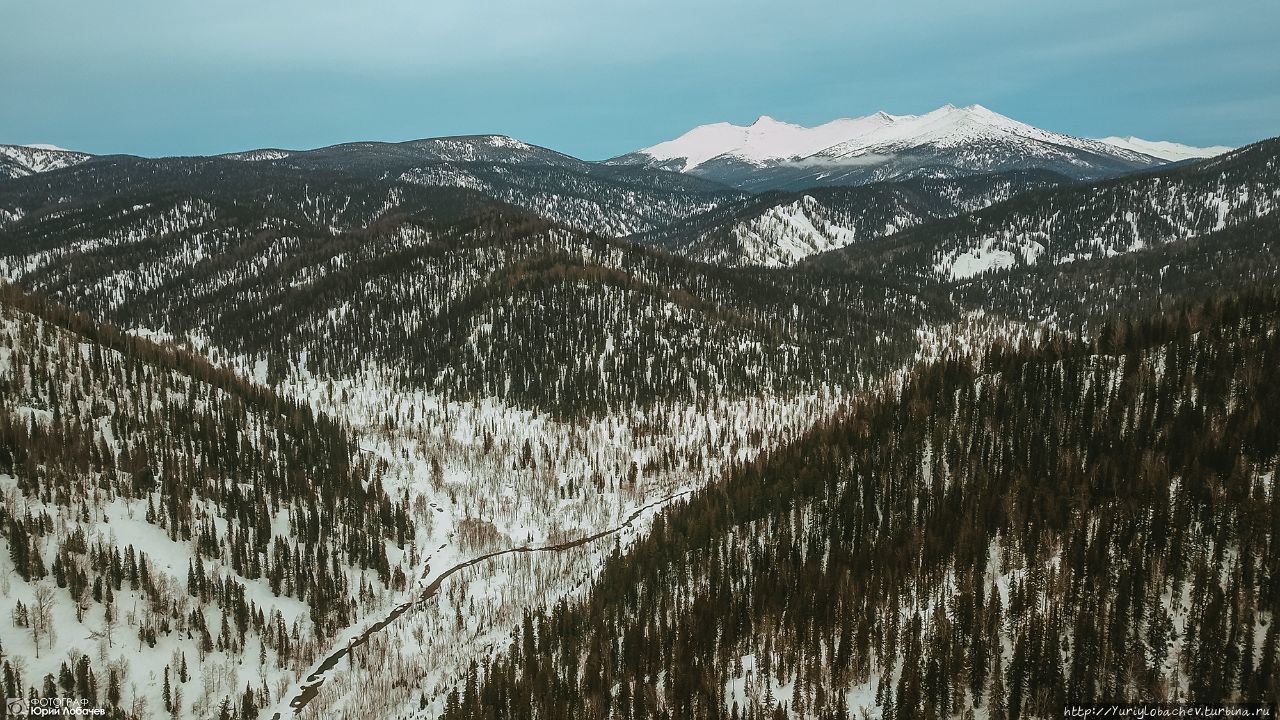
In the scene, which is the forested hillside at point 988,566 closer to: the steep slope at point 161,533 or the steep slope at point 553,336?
the steep slope at point 161,533

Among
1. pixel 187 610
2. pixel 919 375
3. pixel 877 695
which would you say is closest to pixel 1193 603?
pixel 877 695

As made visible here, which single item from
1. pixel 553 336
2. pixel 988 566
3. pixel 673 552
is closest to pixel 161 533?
pixel 673 552

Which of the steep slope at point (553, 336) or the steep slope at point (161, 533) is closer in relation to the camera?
the steep slope at point (161, 533)

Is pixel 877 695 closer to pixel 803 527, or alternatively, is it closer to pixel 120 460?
pixel 803 527

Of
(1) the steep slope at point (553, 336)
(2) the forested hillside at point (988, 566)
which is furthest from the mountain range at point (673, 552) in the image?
(1) the steep slope at point (553, 336)

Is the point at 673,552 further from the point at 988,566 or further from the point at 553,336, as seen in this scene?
the point at 553,336
